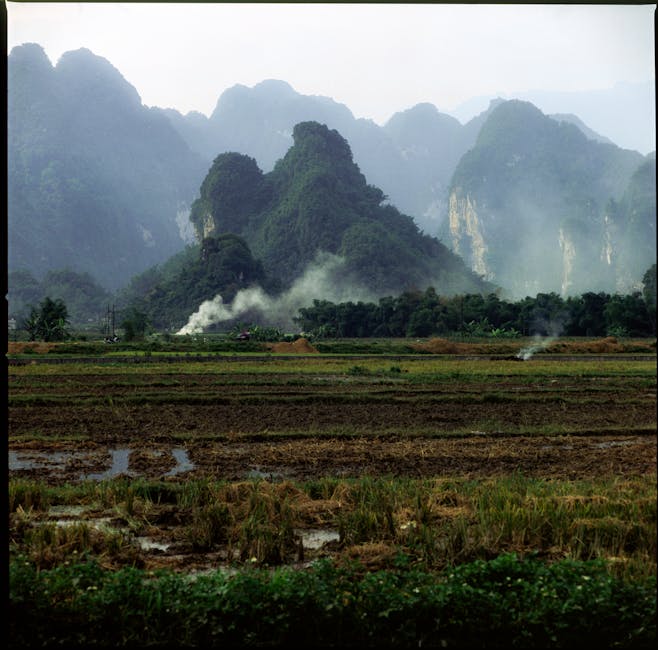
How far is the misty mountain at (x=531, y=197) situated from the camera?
74.1 meters

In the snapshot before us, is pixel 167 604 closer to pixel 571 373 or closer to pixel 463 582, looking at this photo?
pixel 463 582

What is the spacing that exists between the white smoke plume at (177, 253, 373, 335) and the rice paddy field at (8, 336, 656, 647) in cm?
3273

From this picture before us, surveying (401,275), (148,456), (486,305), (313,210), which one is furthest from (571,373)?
(313,210)

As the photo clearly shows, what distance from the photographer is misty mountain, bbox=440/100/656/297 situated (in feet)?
243

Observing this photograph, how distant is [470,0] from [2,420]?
2.34 m

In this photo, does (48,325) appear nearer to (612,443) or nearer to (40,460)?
(40,460)

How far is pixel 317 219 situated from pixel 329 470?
199 ft

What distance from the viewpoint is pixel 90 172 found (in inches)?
3314

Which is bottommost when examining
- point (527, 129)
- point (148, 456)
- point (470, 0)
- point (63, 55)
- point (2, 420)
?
point (148, 456)

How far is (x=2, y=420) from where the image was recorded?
269 centimetres

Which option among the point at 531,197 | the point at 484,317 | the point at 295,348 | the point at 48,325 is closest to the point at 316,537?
the point at 295,348

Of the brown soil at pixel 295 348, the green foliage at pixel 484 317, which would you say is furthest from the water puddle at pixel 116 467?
the green foliage at pixel 484 317

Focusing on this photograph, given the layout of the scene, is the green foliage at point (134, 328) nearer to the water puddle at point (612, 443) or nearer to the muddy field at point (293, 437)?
the muddy field at point (293, 437)

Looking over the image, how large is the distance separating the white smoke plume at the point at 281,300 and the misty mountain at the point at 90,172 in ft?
81.3
